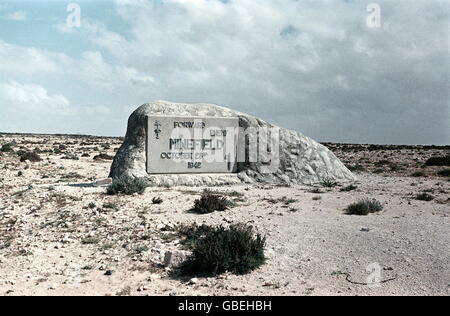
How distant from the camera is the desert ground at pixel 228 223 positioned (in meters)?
6.22

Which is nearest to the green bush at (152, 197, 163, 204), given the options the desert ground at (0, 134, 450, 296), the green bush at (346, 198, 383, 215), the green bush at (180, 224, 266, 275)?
the desert ground at (0, 134, 450, 296)

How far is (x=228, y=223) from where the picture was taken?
961cm

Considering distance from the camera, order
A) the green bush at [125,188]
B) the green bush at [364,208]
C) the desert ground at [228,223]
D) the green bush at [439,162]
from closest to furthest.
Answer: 1. the desert ground at [228,223]
2. the green bush at [364,208]
3. the green bush at [125,188]
4. the green bush at [439,162]

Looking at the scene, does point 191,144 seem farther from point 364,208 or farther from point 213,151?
point 364,208

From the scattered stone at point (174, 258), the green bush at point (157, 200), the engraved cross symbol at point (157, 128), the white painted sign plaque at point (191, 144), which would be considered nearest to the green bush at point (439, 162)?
the white painted sign plaque at point (191, 144)

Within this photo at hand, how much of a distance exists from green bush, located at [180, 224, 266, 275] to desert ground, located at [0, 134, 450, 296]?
229mm

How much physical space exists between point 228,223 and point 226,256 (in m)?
2.90

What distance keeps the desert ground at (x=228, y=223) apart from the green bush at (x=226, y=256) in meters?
0.23

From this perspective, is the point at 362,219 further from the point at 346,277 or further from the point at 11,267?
the point at 11,267

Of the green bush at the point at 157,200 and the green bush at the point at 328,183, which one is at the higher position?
the green bush at the point at 328,183

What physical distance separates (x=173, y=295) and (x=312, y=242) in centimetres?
317

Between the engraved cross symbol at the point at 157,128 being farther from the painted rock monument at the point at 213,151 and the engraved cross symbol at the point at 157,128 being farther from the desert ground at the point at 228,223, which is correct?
the desert ground at the point at 228,223

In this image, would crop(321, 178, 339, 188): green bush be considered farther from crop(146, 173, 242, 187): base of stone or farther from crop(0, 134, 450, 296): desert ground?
crop(146, 173, 242, 187): base of stone
